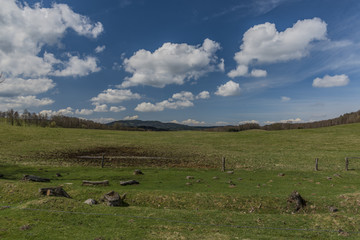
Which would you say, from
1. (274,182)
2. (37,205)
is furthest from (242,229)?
(274,182)

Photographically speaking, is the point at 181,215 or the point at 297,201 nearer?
the point at 181,215

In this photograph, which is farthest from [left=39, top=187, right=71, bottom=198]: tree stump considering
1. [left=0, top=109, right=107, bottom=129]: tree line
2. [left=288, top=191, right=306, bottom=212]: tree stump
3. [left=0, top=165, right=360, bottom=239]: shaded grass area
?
[left=0, top=109, right=107, bottom=129]: tree line

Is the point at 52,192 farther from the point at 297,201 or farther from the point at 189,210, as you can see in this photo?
the point at 297,201

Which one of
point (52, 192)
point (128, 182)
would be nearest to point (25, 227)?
point (52, 192)

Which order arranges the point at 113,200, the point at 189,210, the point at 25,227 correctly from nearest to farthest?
1. the point at 25,227
2. the point at 189,210
3. the point at 113,200

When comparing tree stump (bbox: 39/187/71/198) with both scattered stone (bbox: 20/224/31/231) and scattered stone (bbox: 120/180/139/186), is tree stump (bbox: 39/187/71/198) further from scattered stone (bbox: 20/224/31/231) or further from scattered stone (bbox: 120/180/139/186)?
scattered stone (bbox: 120/180/139/186)

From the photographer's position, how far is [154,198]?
1563 centimetres

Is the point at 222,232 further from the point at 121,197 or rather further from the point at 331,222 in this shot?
the point at 121,197

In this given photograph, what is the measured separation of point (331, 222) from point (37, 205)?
16.4 meters

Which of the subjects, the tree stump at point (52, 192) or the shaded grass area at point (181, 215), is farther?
the tree stump at point (52, 192)

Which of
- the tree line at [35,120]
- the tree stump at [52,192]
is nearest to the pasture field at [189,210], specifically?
the tree stump at [52,192]

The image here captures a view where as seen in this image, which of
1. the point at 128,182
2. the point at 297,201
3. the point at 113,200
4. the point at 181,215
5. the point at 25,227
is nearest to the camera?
the point at 25,227

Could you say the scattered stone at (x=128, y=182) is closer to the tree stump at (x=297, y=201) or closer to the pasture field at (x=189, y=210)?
the pasture field at (x=189, y=210)

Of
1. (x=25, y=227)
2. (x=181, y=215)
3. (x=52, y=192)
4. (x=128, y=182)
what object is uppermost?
(x=52, y=192)
